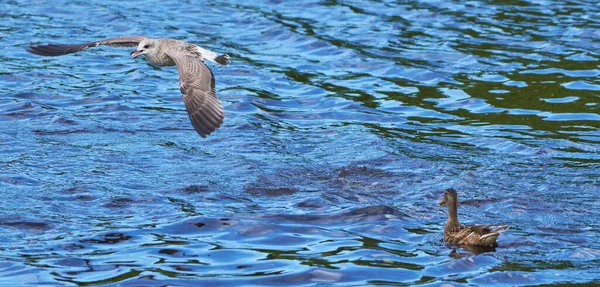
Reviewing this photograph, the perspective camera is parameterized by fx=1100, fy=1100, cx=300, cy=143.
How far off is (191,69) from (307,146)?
6.63 feet

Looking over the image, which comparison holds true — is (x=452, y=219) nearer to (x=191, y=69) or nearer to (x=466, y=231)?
(x=466, y=231)

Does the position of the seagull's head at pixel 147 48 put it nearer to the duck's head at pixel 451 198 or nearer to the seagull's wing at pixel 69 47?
the seagull's wing at pixel 69 47

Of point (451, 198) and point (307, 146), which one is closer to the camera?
point (451, 198)

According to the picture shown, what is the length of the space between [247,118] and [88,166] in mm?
2935

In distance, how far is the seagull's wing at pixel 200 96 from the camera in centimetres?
1097

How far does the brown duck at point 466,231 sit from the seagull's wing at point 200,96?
257cm

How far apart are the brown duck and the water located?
0.16 metres

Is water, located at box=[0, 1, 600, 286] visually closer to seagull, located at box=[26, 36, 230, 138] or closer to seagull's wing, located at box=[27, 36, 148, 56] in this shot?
seagull, located at box=[26, 36, 230, 138]

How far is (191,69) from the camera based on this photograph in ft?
38.8

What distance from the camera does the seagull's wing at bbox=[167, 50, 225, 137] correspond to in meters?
11.0

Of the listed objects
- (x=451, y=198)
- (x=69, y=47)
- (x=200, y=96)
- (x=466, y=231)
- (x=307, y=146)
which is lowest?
(x=307, y=146)

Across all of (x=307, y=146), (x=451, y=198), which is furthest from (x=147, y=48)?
(x=451, y=198)

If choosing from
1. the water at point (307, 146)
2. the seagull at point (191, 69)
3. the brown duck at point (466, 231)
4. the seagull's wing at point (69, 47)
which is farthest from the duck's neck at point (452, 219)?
the seagull's wing at point (69, 47)

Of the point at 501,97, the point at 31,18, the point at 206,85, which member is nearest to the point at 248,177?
the point at 206,85
